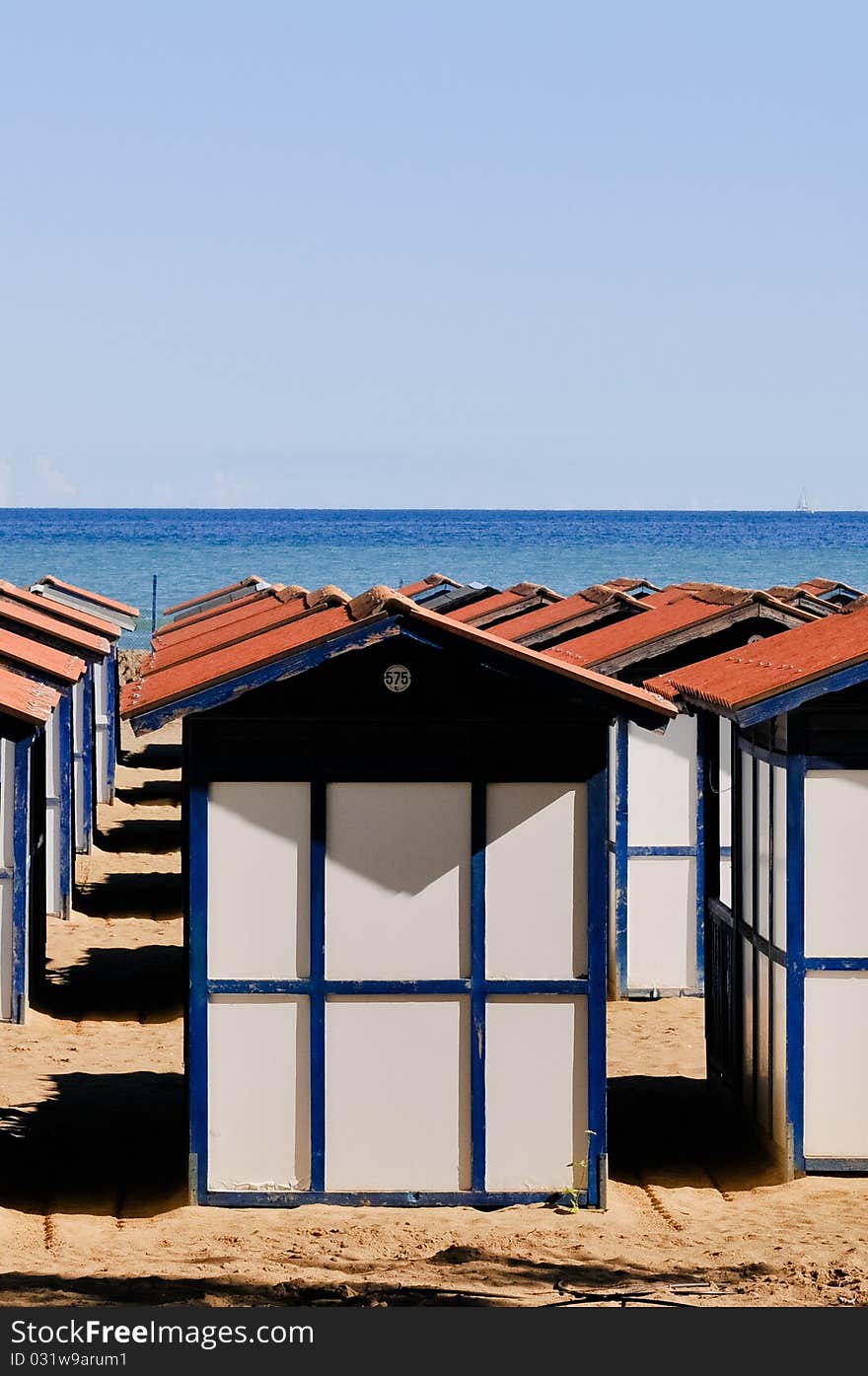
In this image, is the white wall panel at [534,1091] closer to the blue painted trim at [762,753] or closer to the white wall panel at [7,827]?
the blue painted trim at [762,753]

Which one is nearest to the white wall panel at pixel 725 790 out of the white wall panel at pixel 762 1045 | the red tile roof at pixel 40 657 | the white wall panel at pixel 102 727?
the white wall panel at pixel 762 1045

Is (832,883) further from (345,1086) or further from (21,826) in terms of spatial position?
(21,826)

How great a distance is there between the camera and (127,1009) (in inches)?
642

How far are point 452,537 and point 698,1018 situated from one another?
148 metres

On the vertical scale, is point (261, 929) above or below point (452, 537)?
below

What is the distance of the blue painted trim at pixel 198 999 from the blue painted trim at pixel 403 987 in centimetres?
10

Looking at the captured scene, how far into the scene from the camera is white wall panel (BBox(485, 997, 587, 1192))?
34.0 feet

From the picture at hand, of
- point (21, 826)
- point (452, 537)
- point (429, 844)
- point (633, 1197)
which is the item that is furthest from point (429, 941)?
point (452, 537)

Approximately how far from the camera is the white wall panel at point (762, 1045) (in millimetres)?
11680

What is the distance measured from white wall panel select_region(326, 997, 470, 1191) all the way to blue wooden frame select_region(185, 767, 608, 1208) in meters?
0.06

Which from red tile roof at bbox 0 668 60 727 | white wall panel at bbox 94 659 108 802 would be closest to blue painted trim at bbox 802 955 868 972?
red tile roof at bbox 0 668 60 727

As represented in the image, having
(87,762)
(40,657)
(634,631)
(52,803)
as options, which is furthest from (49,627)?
(634,631)

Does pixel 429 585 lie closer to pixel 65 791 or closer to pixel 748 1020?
pixel 65 791

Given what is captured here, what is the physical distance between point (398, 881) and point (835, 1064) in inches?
114
